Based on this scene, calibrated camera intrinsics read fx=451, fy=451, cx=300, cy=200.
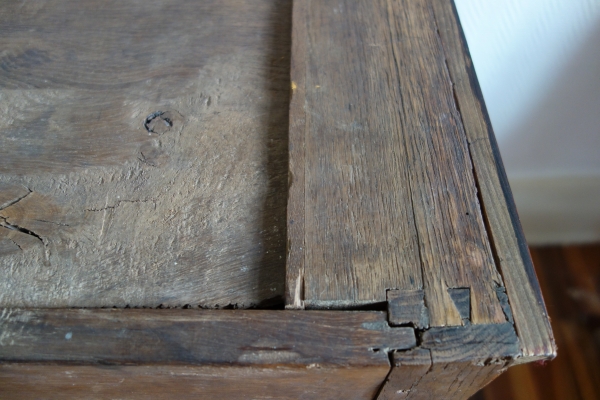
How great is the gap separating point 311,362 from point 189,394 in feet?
0.60

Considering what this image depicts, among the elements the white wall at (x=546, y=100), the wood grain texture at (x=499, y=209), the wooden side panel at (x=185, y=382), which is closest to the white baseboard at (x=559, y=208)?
the white wall at (x=546, y=100)

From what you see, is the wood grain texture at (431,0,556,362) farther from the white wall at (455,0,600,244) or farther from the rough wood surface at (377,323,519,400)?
the white wall at (455,0,600,244)

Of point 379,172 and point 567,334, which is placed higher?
point 379,172

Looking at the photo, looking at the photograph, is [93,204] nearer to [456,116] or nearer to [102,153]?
[102,153]

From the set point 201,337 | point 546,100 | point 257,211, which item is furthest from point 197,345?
point 546,100

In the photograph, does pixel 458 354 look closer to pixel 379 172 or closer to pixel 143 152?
pixel 379 172

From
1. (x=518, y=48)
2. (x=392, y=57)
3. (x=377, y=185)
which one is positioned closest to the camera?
(x=377, y=185)

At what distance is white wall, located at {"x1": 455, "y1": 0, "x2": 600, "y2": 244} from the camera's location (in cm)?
116

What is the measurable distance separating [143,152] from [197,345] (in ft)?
0.92

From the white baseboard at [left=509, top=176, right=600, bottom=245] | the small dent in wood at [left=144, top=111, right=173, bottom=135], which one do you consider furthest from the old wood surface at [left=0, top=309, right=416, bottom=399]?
the white baseboard at [left=509, top=176, right=600, bottom=245]

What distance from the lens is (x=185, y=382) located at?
49 centimetres

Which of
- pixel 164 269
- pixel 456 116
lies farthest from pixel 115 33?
pixel 456 116

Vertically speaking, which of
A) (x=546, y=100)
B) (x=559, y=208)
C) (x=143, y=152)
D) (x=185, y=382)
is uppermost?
(x=143, y=152)

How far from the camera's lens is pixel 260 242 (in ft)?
1.73
